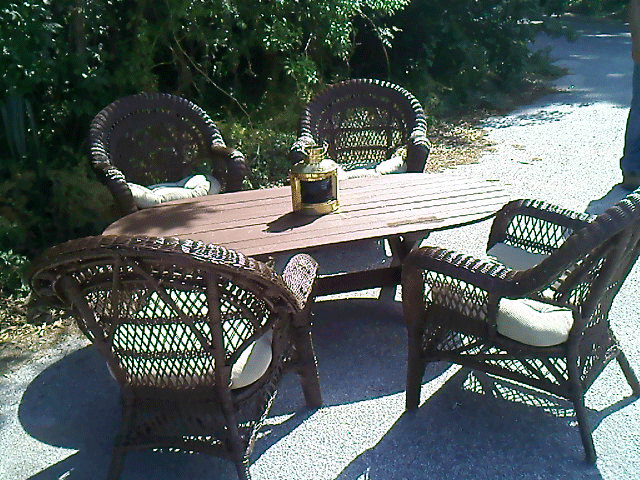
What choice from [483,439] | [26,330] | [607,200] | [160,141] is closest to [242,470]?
[483,439]

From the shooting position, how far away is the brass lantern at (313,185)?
3.46 meters

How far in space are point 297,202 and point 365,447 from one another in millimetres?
1245

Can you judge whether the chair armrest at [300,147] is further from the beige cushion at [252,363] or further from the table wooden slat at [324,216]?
the beige cushion at [252,363]

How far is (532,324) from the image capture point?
2.62 metres

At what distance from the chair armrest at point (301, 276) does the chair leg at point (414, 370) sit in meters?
0.45

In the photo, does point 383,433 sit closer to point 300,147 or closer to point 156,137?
point 300,147

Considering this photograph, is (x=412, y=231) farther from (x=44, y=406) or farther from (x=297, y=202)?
(x=44, y=406)

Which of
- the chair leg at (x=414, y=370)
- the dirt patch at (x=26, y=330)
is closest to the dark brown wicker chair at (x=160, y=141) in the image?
the dirt patch at (x=26, y=330)

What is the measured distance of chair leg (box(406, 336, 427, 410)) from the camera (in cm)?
289

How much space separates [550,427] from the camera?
2.84 meters

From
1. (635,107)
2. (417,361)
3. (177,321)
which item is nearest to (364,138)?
(635,107)

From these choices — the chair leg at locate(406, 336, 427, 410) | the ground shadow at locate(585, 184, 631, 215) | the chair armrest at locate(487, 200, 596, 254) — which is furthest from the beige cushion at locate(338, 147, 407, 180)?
the chair leg at locate(406, 336, 427, 410)

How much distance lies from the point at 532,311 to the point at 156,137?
9.28 ft

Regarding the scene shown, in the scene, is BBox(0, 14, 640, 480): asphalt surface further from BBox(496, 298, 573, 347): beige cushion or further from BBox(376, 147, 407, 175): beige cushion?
BBox(376, 147, 407, 175): beige cushion
